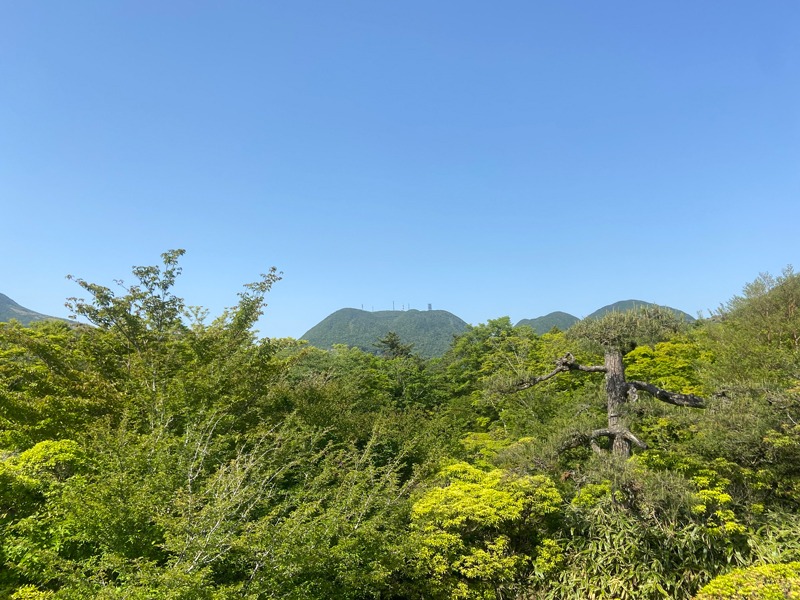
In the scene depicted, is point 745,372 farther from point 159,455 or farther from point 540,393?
point 159,455

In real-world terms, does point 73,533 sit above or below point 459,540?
above

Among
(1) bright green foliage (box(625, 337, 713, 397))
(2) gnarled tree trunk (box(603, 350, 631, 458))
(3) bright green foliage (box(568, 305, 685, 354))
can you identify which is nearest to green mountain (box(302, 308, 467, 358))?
(3) bright green foliage (box(568, 305, 685, 354))

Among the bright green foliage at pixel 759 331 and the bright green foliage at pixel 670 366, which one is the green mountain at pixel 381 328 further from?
the bright green foliage at pixel 759 331

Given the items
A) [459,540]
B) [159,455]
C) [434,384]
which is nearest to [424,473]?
[459,540]

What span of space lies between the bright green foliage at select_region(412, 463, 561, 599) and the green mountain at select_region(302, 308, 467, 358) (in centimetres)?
13007

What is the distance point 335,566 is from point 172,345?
280 inches

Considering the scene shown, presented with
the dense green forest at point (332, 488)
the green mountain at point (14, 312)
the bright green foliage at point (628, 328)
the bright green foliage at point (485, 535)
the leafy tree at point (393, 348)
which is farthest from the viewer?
the green mountain at point (14, 312)

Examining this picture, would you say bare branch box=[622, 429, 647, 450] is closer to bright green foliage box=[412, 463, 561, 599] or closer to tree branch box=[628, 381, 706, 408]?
tree branch box=[628, 381, 706, 408]

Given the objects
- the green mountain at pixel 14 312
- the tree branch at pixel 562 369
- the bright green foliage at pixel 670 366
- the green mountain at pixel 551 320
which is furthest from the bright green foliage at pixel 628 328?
the green mountain at pixel 14 312

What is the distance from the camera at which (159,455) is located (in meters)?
Result: 5.72

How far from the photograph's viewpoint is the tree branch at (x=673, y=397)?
7.73m

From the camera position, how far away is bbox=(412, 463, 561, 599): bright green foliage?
21.3 ft

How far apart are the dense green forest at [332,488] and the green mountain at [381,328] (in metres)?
129

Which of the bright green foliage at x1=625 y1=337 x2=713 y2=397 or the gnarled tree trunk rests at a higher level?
the bright green foliage at x1=625 y1=337 x2=713 y2=397
